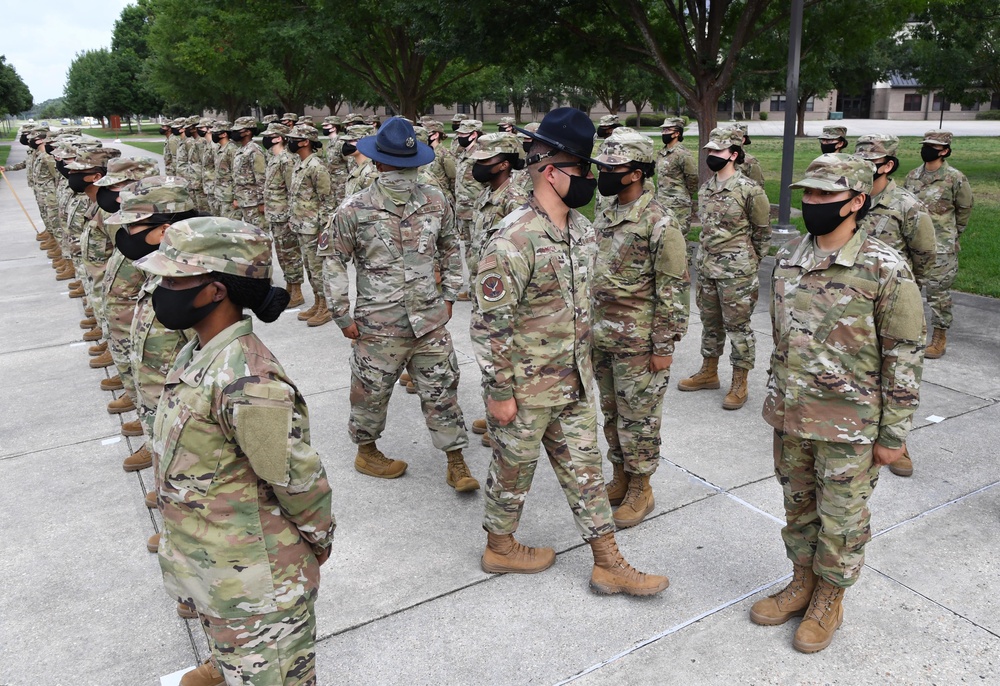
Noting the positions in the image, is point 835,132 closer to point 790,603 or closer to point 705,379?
point 705,379

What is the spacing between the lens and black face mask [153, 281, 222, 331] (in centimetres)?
231

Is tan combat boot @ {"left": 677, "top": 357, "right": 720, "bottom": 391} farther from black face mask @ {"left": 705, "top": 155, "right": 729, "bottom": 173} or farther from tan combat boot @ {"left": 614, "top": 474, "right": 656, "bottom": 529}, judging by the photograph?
tan combat boot @ {"left": 614, "top": 474, "right": 656, "bottom": 529}

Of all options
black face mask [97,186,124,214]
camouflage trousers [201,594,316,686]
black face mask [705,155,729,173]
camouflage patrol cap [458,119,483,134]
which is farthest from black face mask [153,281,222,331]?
camouflage patrol cap [458,119,483,134]

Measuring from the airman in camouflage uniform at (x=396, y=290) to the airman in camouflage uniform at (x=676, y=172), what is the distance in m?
5.04

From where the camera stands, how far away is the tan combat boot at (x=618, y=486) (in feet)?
15.4

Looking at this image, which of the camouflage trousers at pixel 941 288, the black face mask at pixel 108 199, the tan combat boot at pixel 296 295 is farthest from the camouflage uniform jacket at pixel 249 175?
the camouflage trousers at pixel 941 288

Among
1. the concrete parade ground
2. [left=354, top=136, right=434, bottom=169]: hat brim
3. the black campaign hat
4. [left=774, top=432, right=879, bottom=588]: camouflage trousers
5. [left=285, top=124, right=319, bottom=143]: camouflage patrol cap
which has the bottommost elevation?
the concrete parade ground

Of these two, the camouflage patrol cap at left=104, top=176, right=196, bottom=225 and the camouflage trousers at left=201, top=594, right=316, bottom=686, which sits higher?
the camouflage patrol cap at left=104, top=176, right=196, bottom=225

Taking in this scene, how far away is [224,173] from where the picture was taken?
1271 centimetres

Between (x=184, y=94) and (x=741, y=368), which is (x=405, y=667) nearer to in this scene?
(x=741, y=368)

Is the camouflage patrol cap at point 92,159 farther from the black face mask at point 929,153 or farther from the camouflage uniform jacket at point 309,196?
the black face mask at point 929,153

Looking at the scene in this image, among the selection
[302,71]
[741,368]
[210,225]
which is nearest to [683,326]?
[741,368]

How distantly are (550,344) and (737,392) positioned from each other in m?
3.13

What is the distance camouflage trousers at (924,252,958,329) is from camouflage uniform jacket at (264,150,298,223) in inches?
288
